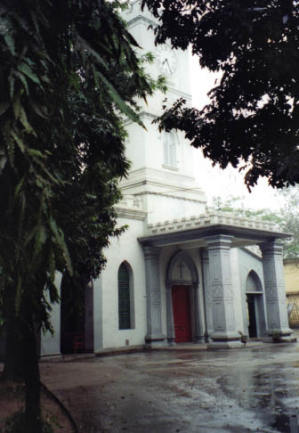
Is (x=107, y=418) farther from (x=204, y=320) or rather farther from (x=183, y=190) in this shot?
(x=183, y=190)

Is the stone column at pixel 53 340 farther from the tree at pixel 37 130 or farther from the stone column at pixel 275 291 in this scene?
the tree at pixel 37 130

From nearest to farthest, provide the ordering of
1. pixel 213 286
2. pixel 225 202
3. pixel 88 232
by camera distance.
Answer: pixel 88 232
pixel 213 286
pixel 225 202

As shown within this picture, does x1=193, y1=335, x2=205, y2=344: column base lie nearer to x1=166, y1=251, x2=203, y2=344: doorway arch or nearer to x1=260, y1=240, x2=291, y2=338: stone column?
x1=166, y1=251, x2=203, y2=344: doorway arch

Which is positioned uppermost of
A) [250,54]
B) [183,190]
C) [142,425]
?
[183,190]

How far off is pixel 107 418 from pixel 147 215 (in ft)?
54.0

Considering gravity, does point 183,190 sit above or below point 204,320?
above

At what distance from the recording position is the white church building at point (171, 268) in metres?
20.5

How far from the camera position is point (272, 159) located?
6.71 metres

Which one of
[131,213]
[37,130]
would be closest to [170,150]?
[131,213]

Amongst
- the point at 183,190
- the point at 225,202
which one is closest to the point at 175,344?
the point at 183,190

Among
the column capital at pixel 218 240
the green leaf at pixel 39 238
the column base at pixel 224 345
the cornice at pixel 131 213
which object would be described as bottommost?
the column base at pixel 224 345

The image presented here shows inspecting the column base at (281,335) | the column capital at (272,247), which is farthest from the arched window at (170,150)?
the column base at (281,335)

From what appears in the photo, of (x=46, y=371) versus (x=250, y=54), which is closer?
(x=250, y=54)

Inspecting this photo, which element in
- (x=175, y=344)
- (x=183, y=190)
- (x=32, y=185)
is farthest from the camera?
(x=183, y=190)
